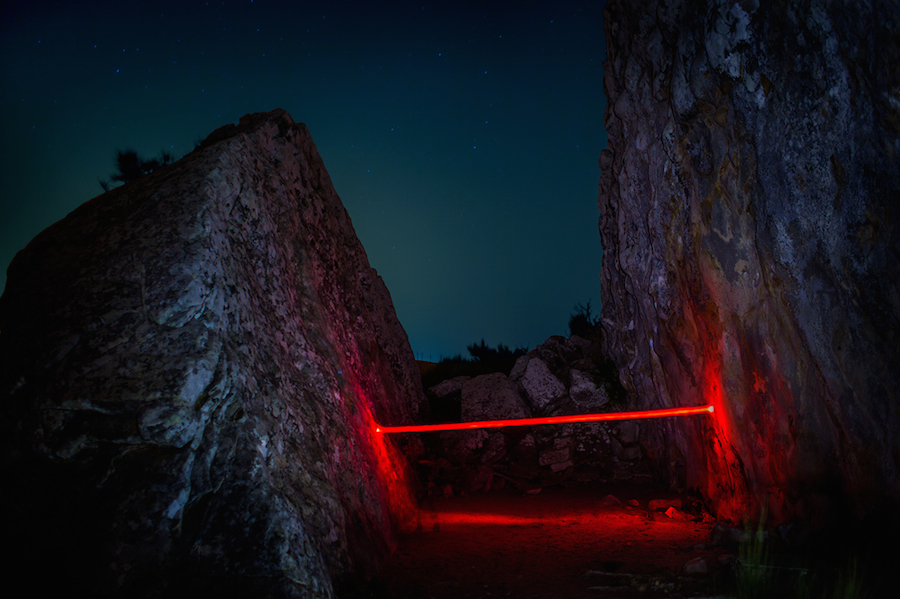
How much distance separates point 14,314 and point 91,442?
53.5 inches

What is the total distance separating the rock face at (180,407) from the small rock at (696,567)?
258 centimetres

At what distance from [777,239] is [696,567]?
275 centimetres

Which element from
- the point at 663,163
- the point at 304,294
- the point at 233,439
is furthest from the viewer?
the point at 663,163

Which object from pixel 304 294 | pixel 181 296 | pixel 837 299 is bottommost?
pixel 837 299

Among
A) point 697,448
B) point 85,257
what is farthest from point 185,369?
point 697,448

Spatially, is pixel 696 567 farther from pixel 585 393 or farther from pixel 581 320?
pixel 581 320

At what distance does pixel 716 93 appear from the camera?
14.7 feet

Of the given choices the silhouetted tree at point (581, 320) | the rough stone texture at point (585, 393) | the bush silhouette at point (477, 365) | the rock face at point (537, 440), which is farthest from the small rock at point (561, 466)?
the silhouetted tree at point (581, 320)

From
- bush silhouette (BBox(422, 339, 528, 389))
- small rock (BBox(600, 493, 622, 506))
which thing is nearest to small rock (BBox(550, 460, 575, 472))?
small rock (BBox(600, 493, 622, 506))

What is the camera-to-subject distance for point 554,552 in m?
4.64

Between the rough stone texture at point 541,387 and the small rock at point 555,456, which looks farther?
the rough stone texture at point 541,387

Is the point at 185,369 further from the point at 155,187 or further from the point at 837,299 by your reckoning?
the point at 837,299

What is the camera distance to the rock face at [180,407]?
8.55 feet

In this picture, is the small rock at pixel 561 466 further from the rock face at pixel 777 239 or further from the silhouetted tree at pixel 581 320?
the silhouetted tree at pixel 581 320
